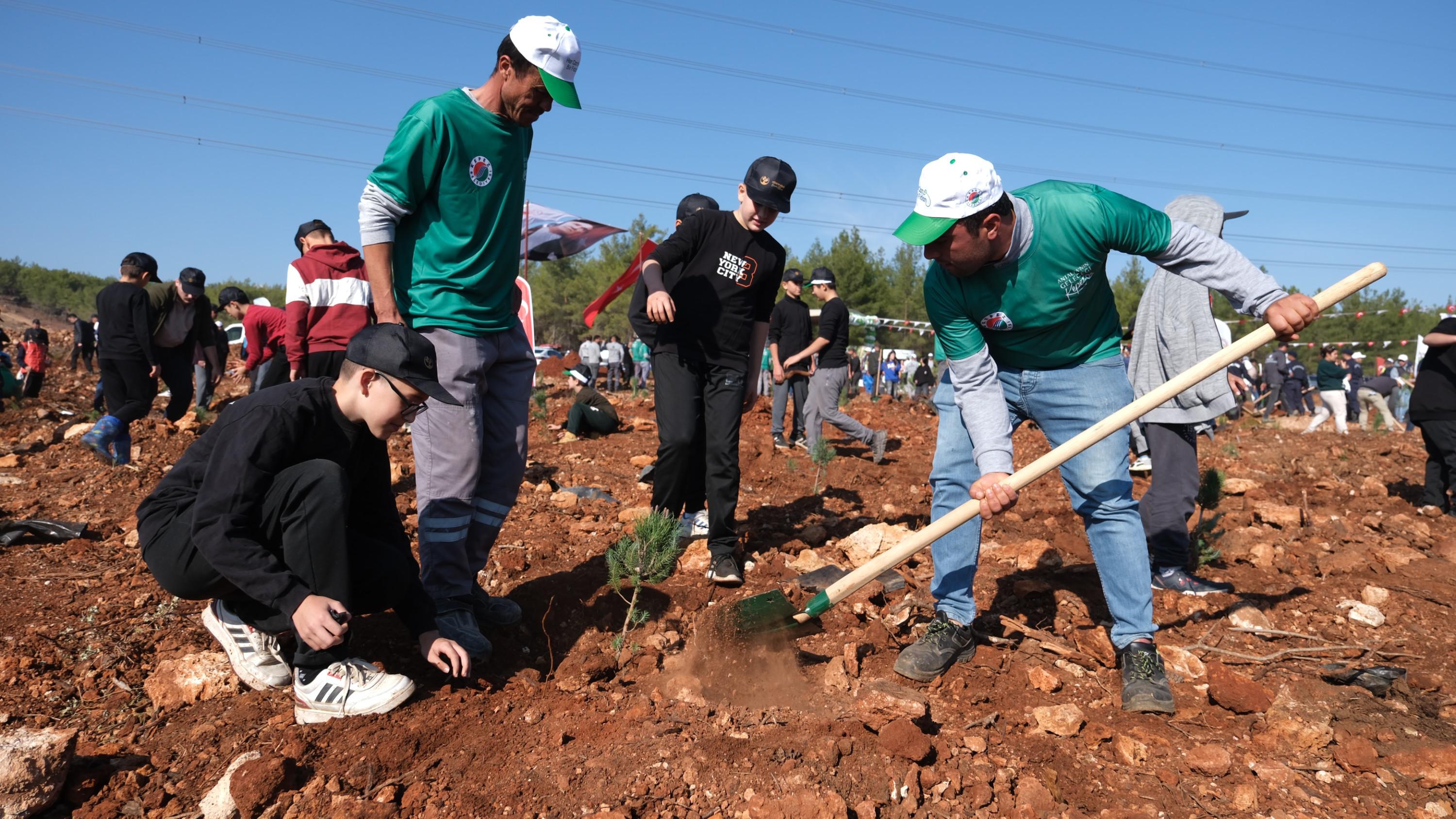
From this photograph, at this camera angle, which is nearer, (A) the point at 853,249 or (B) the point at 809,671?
(B) the point at 809,671

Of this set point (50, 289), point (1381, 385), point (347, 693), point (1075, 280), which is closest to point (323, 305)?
point (347, 693)

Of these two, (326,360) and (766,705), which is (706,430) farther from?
(326,360)

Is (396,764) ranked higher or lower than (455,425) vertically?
lower

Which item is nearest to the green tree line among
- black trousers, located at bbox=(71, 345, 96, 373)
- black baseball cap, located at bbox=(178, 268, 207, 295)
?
black trousers, located at bbox=(71, 345, 96, 373)

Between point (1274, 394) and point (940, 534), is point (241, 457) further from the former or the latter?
point (1274, 394)

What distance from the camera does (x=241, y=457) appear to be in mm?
2342

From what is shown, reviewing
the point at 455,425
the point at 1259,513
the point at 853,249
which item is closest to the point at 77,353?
the point at 455,425

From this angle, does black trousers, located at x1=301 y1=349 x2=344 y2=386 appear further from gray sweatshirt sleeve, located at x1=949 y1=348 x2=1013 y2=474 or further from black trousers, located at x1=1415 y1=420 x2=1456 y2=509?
black trousers, located at x1=1415 y1=420 x2=1456 y2=509

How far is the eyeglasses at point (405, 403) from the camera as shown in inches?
96.1

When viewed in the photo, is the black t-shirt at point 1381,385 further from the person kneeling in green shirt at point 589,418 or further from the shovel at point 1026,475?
the shovel at point 1026,475

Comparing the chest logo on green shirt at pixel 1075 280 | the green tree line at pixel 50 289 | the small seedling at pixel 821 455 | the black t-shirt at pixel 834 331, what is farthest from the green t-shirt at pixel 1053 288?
the green tree line at pixel 50 289

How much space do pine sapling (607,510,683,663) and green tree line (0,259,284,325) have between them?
171 ft

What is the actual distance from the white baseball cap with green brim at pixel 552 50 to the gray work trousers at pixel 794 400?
603cm

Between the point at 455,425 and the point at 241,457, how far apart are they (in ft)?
2.29
